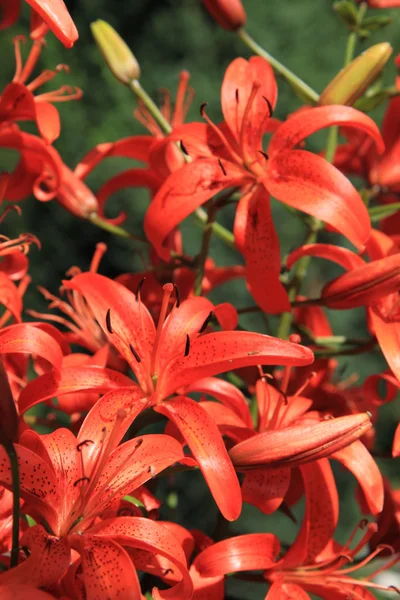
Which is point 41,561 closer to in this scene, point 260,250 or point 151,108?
point 260,250

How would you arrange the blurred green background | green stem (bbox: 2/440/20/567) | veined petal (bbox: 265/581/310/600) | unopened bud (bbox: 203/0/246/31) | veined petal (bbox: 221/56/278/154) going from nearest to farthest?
green stem (bbox: 2/440/20/567)
veined petal (bbox: 265/581/310/600)
veined petal (bbox: 221/56/278/154)
unopened bud (bbox: 203/0/246/31)
the blurred green background

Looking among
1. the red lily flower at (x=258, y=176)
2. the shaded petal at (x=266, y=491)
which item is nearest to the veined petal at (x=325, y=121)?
the red lily flower at (x=258, y=176)

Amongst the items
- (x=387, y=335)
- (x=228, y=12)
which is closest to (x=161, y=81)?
(x=228, y=12)

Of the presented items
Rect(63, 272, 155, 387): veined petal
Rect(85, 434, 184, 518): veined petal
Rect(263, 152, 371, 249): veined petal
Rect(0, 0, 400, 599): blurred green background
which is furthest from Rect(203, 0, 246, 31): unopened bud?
Rect(0, 0, 400, 599): blurred green background

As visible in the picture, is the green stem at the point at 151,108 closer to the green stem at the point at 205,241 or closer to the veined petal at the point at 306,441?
the green stem at the point at 205,241

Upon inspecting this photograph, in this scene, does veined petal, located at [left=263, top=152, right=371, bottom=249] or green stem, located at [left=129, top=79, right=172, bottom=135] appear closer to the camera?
veined petal, located at [left=263, top=152, right=371, bottom=249]

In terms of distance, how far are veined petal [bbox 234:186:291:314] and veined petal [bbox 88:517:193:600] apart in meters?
0.17

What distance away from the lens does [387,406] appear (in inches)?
57.1

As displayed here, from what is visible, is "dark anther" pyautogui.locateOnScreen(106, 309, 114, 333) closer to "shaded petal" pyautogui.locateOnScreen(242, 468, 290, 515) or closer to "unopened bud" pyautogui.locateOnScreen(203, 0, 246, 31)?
"shaded petal" pyautogui.locateOnScreen(242, 468, 290, 515)

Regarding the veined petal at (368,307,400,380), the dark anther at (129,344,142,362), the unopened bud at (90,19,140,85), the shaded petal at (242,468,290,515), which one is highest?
the unopened bud at (90,19,140,85)

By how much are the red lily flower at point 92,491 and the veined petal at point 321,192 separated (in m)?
0.16

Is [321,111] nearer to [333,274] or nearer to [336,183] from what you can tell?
[336,183]

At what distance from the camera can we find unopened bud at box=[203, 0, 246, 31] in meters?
0.68

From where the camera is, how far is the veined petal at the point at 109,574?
38 centimetres
